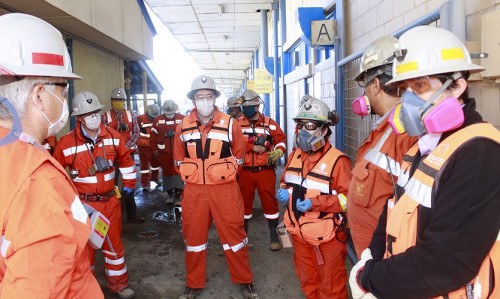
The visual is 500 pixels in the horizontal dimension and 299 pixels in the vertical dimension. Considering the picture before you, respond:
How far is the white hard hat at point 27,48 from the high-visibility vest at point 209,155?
2.17 m

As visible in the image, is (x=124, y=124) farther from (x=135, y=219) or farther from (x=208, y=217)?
(x=208, y=217)

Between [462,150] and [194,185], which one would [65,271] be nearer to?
[462,150]

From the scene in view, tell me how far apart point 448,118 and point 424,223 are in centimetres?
39

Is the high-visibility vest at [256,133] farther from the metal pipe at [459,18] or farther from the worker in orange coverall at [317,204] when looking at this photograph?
the metal pipe at [459,18]

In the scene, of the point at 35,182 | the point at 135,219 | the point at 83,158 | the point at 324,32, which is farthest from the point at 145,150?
the point at 35,182

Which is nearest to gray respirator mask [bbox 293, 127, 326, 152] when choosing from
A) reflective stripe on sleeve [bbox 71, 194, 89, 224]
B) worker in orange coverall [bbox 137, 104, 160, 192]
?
reflective stripe on sleeve [bbox 71, 194, 89, 224]

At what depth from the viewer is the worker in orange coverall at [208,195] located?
3.61 metres

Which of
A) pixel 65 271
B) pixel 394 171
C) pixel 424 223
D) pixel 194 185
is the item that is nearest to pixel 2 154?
pixel 65 271

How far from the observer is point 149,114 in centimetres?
880

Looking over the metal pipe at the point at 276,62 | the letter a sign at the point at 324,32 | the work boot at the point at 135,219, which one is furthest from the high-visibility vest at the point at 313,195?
the metal pipe at the point at 276,62

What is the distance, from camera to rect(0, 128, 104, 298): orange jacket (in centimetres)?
118

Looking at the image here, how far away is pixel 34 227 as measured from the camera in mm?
1212

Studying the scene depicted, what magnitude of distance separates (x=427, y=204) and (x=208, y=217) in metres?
2.76

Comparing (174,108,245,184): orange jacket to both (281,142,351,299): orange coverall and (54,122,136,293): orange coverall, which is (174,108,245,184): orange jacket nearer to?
(54,122,136,293): orange coverall
